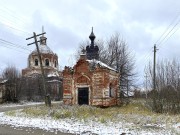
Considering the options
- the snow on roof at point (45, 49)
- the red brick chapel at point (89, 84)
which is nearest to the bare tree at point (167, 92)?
the red brick chapel at point (89, 84)

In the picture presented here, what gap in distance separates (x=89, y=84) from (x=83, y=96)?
160 centimetres

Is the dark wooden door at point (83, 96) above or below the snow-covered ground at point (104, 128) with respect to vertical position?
above

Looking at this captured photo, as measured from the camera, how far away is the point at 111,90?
3725cm

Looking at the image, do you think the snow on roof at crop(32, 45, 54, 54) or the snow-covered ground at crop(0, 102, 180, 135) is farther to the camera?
the snow on roof at crop(32, 45, 54, 54)

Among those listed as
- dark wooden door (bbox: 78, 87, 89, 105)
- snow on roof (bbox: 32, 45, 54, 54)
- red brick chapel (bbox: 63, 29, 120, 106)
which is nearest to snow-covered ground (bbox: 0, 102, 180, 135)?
red brick chapel (bbox: 63, 29, 120, 106)

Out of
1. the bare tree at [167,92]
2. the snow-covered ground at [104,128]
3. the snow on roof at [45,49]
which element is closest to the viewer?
the snow-covered ground at [104,128]

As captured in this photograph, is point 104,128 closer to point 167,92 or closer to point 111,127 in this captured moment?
point 111,127

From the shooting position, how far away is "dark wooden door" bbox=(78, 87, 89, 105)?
35.9m

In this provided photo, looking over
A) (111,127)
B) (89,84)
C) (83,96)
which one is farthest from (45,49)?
(111,127)

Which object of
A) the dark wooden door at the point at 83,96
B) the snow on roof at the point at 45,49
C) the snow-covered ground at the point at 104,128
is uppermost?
the snow on roof at the point at 45,49

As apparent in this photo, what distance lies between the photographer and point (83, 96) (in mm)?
36094

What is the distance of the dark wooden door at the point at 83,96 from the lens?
35875 millimetres

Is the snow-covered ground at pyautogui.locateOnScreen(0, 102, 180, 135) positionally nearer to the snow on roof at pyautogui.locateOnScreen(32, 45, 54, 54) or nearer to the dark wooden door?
the dark wooden door

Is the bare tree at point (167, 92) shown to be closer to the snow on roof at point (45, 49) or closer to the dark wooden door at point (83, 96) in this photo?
the dark wooden door at point (83, 96)
